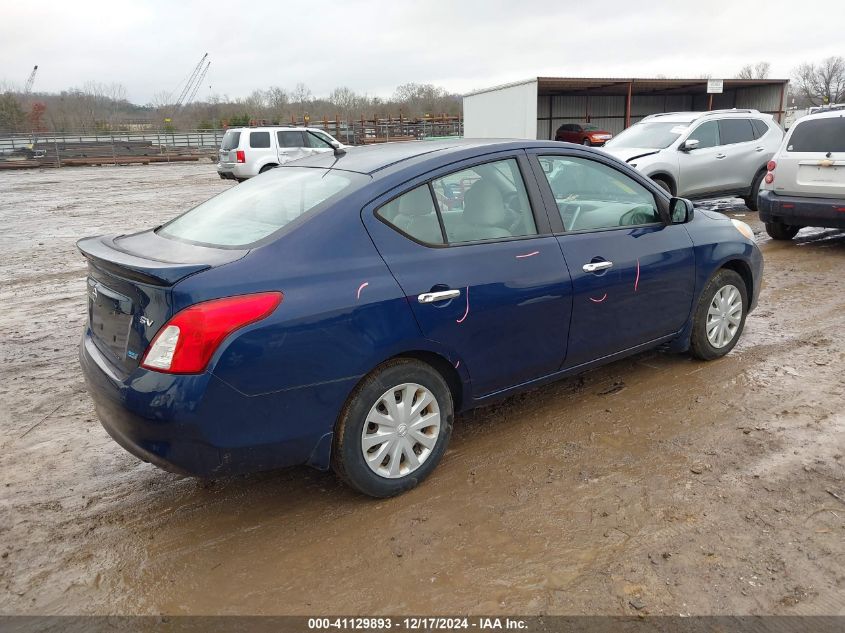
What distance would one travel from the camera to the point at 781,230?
30.4ft

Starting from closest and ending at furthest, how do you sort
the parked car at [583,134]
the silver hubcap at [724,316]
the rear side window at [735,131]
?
the silver hubcap at [724,316], the rear side window at [735,131], the parked car at [583,134]

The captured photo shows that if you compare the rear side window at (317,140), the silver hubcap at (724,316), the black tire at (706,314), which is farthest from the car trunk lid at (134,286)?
the rear side window at (317,140)

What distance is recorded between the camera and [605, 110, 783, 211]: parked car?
10.9 meters

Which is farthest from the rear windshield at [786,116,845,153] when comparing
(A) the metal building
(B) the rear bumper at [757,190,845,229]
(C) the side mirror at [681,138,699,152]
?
(A) the metal building

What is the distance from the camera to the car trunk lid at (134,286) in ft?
8.55

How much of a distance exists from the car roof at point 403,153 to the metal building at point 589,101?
21172 millimetres

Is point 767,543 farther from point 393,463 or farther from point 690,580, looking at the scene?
point 393,463

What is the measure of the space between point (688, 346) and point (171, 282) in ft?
11.4

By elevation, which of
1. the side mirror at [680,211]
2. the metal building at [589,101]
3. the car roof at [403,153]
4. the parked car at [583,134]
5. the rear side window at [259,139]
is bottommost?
the side mirror at [680,211]

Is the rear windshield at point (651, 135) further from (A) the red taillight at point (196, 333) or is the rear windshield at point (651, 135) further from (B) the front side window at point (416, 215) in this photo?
(A) the red taillight at point (196, 333)

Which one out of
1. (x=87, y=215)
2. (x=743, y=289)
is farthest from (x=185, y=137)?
(x=743, y=289)

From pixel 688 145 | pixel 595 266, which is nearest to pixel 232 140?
pixel 688 145

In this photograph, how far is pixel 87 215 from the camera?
14.3 meters

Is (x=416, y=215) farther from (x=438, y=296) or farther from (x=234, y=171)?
(x=234, y=171)
